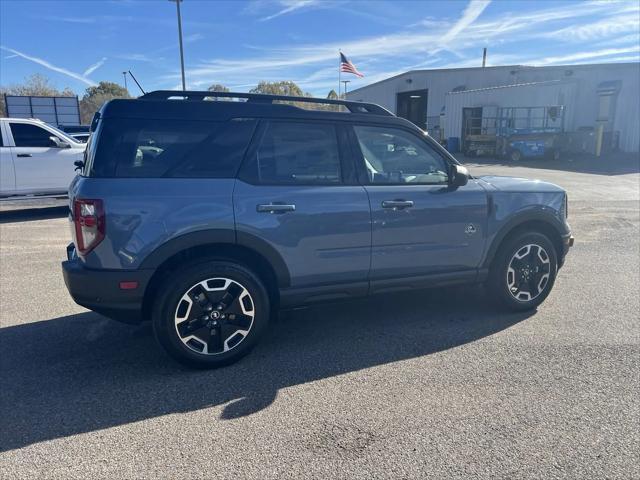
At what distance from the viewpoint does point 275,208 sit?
11.5ft

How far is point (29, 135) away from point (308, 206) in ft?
28.4

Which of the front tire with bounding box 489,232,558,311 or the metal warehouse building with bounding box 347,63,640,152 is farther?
the metal warehouse building with bounding box 347,63,640,152

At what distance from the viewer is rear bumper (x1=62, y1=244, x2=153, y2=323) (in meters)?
3.24

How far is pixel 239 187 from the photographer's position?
346 centimetres

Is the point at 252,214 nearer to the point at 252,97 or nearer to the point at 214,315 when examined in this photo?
the point at 214,315

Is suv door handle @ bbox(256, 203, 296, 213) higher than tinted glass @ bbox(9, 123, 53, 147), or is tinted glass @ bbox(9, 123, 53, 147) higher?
tinted glass @ bbox(9, 123, 53, 147)

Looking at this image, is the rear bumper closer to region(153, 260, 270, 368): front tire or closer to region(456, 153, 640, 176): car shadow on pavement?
region(153, 260, 270, 368): front tire

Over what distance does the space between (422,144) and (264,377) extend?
7.88ft

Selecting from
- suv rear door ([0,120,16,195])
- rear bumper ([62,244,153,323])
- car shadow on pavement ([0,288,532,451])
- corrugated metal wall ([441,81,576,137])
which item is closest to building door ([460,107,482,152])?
corrugated metal wall ([441,81,576,137])

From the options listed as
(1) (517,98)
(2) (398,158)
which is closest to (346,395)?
(2) (398,158)

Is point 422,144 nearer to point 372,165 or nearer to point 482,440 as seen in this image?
point 372,165

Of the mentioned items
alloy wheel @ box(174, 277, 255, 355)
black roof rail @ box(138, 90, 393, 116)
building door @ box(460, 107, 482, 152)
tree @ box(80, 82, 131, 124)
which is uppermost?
tree @ box(80, 82, 131, 124)

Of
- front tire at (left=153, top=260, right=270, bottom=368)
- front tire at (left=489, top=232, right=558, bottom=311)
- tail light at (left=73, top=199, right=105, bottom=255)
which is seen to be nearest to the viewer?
tail light at (left=73, top=199, right=105, bottom=255)

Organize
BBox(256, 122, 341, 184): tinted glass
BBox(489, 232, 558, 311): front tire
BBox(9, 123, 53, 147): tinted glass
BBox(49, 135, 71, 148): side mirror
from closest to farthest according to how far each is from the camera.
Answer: BBox(256, 122, 341, 184): tinted glass < BBox(489, 232, 558, 311): front tire < BBox(9, 123, 53, 147): tinted glass < BBox(49, 135, 71, 148): side mirror
